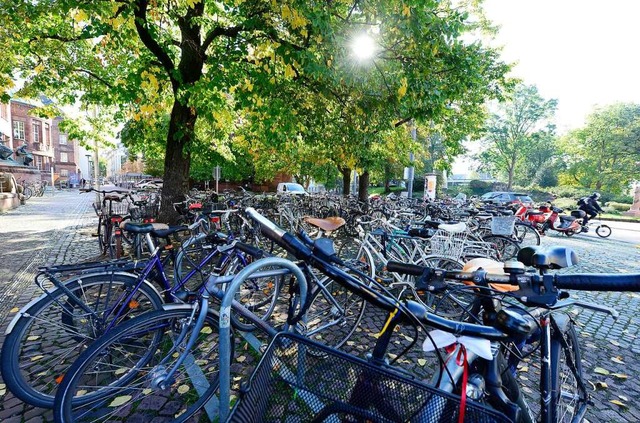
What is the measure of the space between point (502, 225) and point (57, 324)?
6.97m

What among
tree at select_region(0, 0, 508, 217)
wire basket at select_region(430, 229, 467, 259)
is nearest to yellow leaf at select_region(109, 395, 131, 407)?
wire basket at select_region(430, 229, 467, 259)

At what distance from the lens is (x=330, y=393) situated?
1107 millimetres

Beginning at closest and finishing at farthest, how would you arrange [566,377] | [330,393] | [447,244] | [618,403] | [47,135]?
[330,393] → [566,377] → [618,403] → [447,244] → [47,135]

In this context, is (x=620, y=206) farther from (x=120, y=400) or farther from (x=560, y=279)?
(x=120, y=400)

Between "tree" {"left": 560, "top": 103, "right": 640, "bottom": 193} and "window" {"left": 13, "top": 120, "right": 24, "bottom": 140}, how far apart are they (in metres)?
63.6

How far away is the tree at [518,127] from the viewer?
1470 inches

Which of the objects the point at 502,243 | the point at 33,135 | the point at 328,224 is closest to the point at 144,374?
the point at 328,224

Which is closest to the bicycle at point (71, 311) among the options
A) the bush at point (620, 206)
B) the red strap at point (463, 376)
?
the red strap at point (463, 376)

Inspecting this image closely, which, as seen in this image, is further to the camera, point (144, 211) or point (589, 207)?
point (589, 207)

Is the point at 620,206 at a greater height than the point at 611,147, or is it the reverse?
the point at 611,147

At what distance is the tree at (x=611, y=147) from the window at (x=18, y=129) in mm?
63620

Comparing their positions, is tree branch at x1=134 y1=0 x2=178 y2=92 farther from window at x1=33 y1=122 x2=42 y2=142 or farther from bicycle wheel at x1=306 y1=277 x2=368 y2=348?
window at x1=33 y1=122 x2=42 y2=142

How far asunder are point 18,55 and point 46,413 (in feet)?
27.0

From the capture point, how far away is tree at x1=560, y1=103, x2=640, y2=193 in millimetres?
29641
